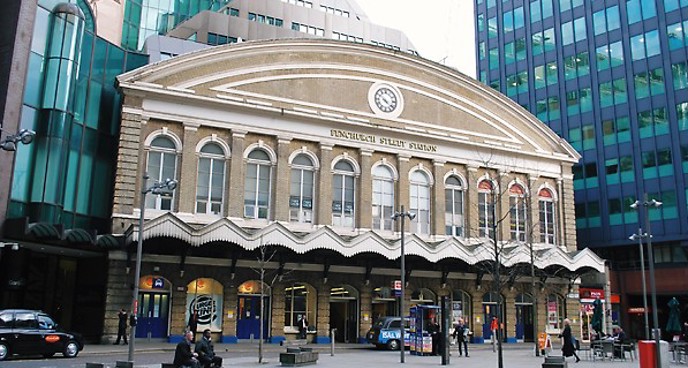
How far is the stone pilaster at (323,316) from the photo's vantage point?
3584 centimetres

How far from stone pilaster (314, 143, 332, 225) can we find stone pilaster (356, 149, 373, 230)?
1915mm

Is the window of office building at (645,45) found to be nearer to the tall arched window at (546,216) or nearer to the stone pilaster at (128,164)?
the tall arched window at (546,216)

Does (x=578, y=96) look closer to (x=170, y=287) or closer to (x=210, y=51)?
(x=210, y=51)

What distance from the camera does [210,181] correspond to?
3528cm

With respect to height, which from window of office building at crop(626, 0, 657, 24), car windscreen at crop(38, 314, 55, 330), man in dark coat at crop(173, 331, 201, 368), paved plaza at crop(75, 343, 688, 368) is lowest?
paved plaza at crop(75, 343, 688, 368)

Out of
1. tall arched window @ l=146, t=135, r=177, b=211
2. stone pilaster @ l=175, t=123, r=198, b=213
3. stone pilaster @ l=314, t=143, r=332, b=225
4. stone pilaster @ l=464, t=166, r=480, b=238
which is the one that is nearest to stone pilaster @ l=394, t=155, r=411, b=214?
stone pilaster @ l=464, t=166, r=480, b=238

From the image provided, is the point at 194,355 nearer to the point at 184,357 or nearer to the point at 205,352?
the point at 184,357

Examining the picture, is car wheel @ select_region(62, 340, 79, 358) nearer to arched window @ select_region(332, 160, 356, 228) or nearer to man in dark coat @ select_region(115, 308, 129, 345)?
man in dark coat @ select_region(115, 308, 129, 345)

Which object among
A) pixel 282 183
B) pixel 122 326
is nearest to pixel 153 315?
pixel 122 326

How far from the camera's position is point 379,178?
131 feet

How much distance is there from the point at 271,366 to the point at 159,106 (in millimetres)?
17265

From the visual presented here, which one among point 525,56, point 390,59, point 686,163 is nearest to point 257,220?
point 390,59

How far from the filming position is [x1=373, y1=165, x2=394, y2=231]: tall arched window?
39219mm

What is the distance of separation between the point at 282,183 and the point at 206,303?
761 centimetres
